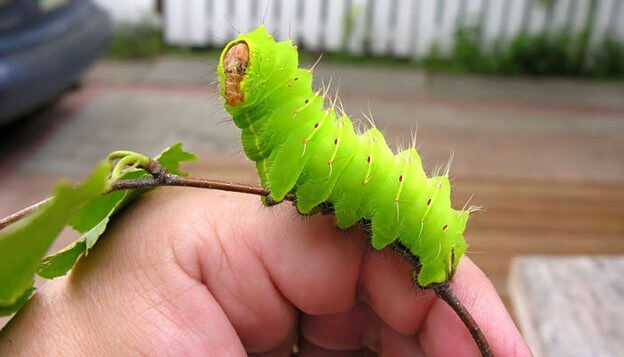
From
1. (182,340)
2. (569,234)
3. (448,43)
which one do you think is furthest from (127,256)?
(448,43)

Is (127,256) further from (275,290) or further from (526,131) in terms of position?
(526,131)

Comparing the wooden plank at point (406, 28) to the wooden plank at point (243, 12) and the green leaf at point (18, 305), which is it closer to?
the wooden plank at point (243, 12)

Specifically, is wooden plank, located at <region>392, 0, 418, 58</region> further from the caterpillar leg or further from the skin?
the caterpillar leg

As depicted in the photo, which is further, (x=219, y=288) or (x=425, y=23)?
(x=425, y=23)

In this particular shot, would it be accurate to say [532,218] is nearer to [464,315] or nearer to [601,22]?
[464,315]

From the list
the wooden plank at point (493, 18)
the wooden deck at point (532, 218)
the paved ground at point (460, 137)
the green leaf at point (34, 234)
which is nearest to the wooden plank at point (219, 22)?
the paved ground at point (460, 137)

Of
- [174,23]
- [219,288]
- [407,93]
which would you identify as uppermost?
[219,288]

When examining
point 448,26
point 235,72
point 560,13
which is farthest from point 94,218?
point 560,13
